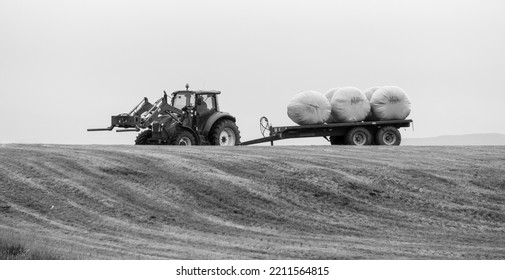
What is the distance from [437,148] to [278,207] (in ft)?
40.3

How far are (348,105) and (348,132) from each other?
98cm

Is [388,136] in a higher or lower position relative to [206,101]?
lower

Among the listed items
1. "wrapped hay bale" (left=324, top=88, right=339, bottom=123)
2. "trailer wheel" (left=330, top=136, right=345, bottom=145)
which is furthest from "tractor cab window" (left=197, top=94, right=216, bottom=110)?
"trailer wheel" (left=330, top=136, right=345, bottom=145)

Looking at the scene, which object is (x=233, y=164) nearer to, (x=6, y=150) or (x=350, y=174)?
(x=350, y=174)

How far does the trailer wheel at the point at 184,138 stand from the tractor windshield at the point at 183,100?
111 centimetres

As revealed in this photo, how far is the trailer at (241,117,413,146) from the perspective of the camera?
34969mm

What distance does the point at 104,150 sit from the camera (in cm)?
2644

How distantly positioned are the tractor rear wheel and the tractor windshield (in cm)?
109

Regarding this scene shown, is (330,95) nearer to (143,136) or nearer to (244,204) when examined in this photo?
(143,136)

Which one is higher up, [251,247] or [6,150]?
[6,150]

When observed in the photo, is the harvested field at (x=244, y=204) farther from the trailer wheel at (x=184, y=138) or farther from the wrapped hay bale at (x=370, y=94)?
the wrapped hay bale at (x=370, y=94)

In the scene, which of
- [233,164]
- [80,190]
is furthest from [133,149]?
[80,190]

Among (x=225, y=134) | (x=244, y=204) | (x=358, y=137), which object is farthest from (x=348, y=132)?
(x=244, y=204)

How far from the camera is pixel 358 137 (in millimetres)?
36375
